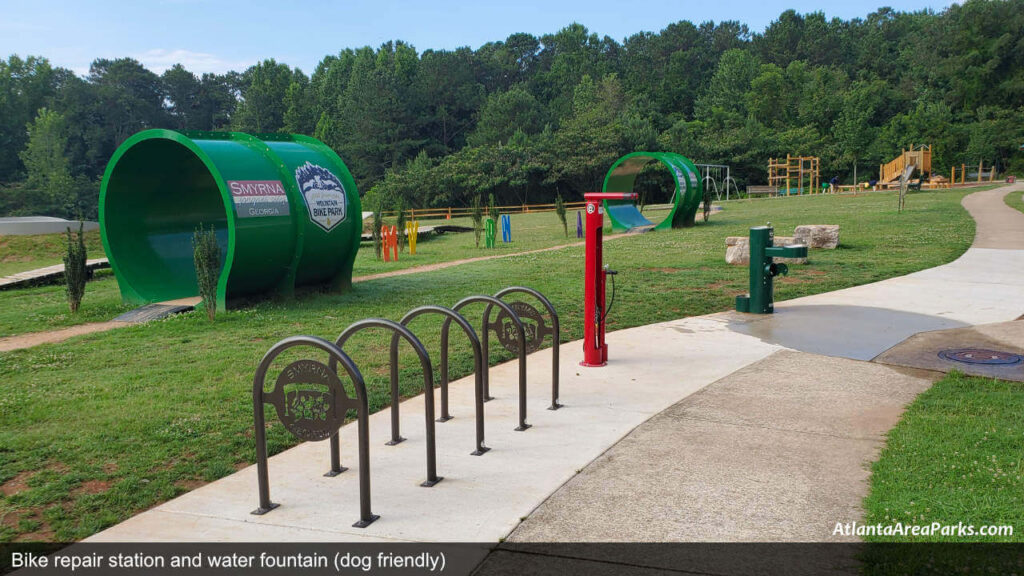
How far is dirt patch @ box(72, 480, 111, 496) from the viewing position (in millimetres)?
4707

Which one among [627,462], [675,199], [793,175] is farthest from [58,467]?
[793,175]

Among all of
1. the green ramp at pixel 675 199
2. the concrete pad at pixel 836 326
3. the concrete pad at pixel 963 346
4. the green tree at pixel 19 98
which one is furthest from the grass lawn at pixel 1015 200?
the green tree at pixel 19 98

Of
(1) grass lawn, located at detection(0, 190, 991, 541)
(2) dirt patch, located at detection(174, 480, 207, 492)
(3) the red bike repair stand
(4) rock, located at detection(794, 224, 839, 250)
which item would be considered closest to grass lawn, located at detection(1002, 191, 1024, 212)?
(1) grass lawn, located at detection(0, 190, 991, 541)

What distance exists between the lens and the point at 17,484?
4852mm

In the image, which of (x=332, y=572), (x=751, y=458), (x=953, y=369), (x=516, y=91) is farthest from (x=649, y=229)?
(x=516, y=91)

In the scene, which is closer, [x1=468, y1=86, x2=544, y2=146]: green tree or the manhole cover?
the manhole cover

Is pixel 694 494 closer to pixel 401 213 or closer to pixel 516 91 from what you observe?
pixel 401 213

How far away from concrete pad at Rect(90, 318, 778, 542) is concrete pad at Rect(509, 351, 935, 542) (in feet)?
0.73

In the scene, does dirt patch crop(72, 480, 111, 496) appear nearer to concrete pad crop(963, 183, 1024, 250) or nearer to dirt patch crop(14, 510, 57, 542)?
dirt patch crop(14, 510, 57, 542)

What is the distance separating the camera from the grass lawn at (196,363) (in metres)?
4.86

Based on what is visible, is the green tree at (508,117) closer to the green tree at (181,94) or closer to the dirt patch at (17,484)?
the green tree at (181,94)

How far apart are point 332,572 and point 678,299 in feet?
29.4

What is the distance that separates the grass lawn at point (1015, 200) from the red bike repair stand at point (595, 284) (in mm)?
27976

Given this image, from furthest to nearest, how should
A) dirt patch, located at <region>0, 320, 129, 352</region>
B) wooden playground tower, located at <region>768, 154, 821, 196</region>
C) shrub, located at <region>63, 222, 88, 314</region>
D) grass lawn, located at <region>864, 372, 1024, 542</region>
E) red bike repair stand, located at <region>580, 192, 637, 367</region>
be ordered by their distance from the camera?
wooden playground tower, located at <region>768, 154, 821, 196</region> → shrub, located at <region>63, 222, 88, 314</region> → dirt patch, located at <region>0, 320, 129, 352</region> → red bike repair stand, located at <region>580, 192, 637, 367</region> → grass lawn, located at <region>864, 372, 1024, 542</region>
